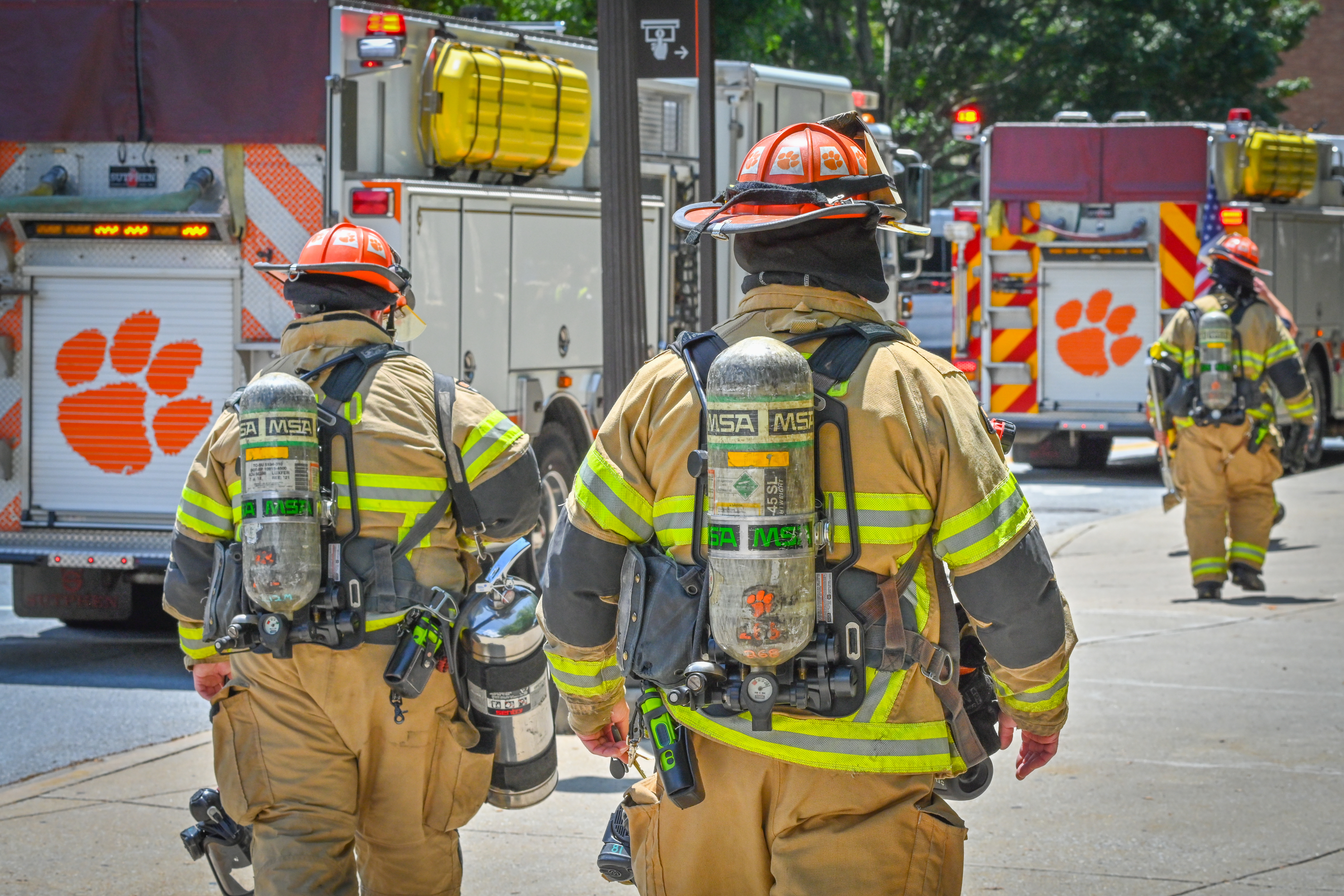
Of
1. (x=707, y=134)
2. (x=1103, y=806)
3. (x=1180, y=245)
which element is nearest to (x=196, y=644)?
(x=1103, y=806)

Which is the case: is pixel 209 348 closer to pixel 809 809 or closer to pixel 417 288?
pixel 417 288

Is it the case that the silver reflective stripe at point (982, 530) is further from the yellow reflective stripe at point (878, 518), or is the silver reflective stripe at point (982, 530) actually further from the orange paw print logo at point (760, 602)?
the orange paw print logo at point (760, 602)

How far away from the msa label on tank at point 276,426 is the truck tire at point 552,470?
4255 millimetres

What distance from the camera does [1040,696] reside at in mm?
3072

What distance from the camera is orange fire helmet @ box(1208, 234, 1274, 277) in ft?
31.2

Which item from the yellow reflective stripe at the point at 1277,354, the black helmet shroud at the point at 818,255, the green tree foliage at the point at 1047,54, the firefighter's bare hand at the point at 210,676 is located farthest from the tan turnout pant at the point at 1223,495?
the green tree foliage at the point at 1047,54

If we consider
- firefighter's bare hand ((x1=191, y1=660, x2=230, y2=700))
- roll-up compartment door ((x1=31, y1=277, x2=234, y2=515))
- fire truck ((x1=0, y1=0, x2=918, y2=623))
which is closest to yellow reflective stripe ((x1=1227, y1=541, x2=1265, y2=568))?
fire truck ((x1=0, y1=0, x2=918, y2=623))

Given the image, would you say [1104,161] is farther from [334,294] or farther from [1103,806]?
[334,294]

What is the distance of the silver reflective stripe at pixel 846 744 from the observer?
292cm

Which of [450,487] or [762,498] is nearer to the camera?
[762,498]

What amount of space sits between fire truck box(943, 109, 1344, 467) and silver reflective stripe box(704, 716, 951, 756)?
1215cm

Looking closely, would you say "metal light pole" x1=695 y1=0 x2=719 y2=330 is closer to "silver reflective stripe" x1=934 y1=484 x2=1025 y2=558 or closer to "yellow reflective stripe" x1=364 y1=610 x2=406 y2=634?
"yellow reflective stripe" x1=364 y1=610 x2=406 y2=634

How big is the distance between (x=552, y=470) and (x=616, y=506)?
534 cm

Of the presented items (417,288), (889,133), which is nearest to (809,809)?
(417,288)
